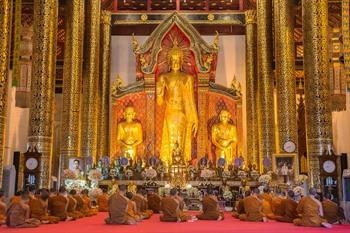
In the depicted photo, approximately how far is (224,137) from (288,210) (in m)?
9.27

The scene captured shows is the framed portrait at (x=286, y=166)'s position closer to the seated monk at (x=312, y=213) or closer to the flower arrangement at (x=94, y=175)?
the seated monk at (x=312, y=213)

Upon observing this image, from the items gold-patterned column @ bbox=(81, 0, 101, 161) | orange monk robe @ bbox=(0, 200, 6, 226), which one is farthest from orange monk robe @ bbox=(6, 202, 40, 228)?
gold-patterned column @ bbox=(81, 0, 101, 161)

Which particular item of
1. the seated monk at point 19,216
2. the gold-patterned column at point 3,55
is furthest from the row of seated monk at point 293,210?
the gold-patterned column at point 3,55

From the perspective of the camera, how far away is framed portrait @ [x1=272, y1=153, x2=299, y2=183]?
557 inches

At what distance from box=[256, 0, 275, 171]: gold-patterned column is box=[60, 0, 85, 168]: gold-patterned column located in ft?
20.7

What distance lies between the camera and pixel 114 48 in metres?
21.2

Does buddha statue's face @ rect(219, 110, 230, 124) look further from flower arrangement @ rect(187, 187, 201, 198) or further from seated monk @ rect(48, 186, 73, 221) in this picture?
seated monk @ rect(48, 186, 73, 221)

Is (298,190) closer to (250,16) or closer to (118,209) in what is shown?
(118,209)

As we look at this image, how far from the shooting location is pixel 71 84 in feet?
53.9

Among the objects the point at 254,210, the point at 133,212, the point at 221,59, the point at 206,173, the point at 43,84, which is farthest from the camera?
the point at 221,59

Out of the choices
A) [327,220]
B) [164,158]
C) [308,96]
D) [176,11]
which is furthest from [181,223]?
[176,11]

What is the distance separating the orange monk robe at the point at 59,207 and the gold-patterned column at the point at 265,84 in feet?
27.7

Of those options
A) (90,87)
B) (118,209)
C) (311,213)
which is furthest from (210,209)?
(90,87)

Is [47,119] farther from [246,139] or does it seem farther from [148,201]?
[246,139]
